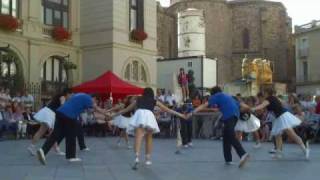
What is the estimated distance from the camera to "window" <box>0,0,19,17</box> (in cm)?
3191

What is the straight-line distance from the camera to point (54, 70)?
3516cm

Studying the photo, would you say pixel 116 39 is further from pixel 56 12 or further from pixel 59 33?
pixel 56 12

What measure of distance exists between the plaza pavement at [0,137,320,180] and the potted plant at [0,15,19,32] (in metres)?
16.0

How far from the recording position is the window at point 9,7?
3191 centimetres

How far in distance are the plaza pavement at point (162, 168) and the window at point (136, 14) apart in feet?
73.8

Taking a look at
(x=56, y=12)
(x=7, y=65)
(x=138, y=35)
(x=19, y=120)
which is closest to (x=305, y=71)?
(x=138, y=35)

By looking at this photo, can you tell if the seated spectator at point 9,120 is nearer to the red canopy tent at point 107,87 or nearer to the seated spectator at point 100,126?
the seated spectator at point 100,126

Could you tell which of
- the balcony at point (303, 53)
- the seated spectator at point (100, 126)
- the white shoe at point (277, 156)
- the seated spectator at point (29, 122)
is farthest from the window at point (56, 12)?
the balcony at point (303, 53)

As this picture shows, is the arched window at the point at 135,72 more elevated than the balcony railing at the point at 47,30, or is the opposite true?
the balcony railing at the point at 47,30

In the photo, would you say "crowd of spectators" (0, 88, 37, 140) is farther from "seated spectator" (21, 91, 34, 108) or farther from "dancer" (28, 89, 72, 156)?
"dancer" (28, 89, 72, 156)

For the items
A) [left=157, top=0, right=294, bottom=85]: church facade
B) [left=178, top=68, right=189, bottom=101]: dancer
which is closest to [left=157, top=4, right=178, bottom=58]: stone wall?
[left=157, top=0, right=294, bottom=85]: church facade

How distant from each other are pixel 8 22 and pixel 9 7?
5.95ft

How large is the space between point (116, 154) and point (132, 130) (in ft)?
9.68

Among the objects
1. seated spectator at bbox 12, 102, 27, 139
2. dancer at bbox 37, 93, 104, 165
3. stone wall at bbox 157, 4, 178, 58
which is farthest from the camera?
stone wall at bbox 157, 4, 178, 58
